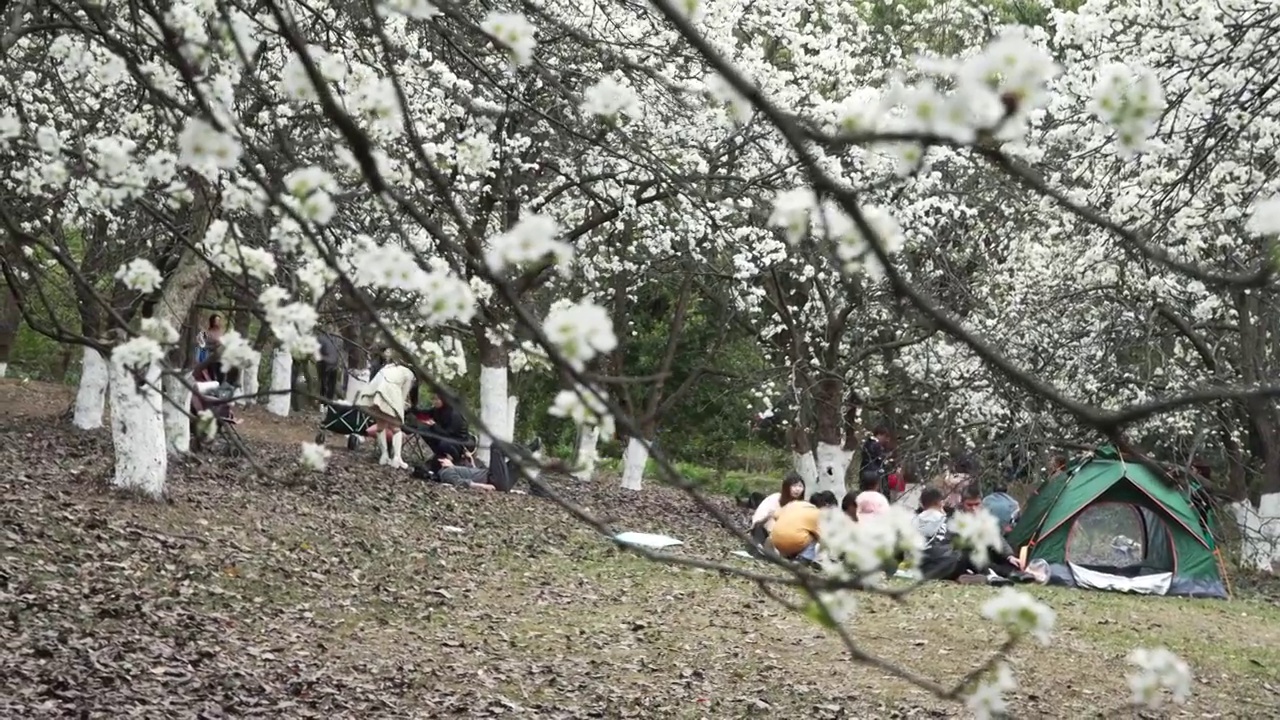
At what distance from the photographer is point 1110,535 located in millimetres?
12273

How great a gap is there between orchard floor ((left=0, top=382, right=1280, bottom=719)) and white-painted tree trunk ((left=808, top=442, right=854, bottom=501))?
5075mm

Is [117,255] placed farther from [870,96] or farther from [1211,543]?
[1211,543]

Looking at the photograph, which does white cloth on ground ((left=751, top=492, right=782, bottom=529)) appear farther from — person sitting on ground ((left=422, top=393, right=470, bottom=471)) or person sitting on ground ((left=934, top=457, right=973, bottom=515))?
person sitting on ground ((left=422, top=393, right=470, bottom=471))

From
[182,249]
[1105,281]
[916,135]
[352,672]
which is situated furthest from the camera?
[1105,281]

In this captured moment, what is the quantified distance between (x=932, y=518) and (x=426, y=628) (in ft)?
15.7

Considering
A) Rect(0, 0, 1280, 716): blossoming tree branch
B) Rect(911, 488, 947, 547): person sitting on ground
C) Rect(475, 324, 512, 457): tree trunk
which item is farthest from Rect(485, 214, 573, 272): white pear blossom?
Rect(475, 324, 512, 457): tree trunk

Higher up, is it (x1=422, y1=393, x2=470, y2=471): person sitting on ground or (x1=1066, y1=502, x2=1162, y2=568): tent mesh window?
(x1=422, y1=393, x2=470, y2=471): person sitting on ground

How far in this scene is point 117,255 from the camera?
1090 cm

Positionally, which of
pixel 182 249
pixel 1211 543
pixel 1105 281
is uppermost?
pixel 1105 281

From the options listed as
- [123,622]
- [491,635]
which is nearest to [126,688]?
[123,622]

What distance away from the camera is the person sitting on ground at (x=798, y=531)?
1043 centimetres

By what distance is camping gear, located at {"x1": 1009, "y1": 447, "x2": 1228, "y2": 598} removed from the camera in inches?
473

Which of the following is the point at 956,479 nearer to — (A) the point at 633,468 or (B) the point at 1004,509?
(B) the point at 1004,509

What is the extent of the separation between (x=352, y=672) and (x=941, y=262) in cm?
910
